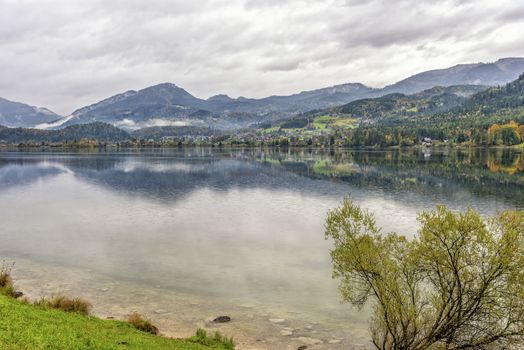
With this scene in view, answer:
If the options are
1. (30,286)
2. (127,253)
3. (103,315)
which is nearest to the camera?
(103,315)

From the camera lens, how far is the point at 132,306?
35.3m

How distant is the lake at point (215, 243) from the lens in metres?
33.9

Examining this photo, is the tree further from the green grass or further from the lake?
the green grass

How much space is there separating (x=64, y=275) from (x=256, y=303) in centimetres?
2104

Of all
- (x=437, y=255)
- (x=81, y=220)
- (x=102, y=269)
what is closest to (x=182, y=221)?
(x=81, y=220)

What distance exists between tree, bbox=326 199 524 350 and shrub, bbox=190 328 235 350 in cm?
816

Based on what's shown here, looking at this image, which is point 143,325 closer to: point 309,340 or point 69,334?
point 69,334

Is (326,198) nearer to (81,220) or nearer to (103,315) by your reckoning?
(81,220)

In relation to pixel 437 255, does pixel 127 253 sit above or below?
below

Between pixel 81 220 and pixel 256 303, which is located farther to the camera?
pixel 81 220

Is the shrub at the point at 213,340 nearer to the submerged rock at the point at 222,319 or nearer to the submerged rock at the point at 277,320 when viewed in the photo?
the submerged rock at the point at 222,319

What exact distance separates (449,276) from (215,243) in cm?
3870

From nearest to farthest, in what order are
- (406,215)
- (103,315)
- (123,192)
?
(103,315) → (406,215) → (123,192)

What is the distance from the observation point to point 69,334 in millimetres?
21016
